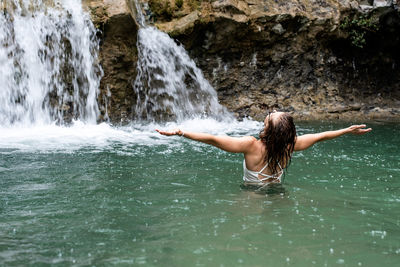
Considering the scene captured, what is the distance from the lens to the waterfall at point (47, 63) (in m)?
10.0

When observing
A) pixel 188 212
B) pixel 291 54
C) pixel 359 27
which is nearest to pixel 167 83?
pixel 291 54

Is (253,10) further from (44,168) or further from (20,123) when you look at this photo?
(44,168)

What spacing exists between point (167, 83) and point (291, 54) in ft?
12.8

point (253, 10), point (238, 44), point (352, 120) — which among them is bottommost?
point (352, 120)

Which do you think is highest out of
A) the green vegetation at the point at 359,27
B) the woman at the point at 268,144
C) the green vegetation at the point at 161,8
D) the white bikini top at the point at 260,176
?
the green vegetation at the point at 161,8

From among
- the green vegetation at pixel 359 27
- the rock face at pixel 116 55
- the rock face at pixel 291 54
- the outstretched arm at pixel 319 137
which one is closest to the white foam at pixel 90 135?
the rock face at pixel 116 55

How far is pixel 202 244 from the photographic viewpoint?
11.3 feet

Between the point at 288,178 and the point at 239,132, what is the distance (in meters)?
4.22

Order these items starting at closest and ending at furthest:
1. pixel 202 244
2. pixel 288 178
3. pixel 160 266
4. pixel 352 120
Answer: pixel 160 266
pixel 202 244
pixel 288 178
pixel 352 120

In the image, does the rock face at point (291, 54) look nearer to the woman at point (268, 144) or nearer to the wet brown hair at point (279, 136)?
the woman at point (268, 144)

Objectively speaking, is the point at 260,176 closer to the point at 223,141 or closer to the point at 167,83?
the point at 223,141

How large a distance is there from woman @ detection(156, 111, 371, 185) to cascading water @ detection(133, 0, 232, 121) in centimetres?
694

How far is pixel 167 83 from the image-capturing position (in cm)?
1196

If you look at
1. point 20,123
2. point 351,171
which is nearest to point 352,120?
point 351,171
